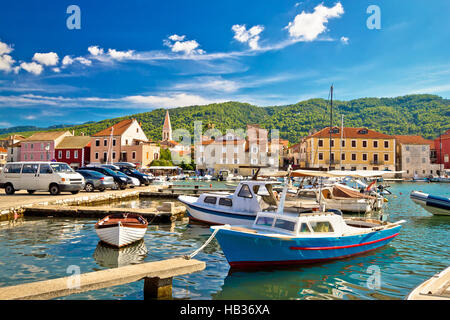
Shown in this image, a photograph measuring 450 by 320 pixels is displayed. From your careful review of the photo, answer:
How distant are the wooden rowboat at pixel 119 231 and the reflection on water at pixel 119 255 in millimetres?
240

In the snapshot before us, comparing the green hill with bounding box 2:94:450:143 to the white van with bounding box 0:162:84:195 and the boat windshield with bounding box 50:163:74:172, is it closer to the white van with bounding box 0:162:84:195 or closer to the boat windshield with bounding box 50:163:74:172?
the boat windshield with bounding box 50:163:74:172

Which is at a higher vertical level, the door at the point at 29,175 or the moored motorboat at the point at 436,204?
the door at the point at 29,175

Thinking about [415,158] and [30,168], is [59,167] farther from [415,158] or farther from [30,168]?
[415,158]

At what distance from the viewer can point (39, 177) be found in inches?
934

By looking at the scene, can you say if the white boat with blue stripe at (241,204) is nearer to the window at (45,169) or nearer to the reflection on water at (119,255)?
the reflection on water at (119,255)

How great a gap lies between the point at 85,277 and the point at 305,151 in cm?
7904

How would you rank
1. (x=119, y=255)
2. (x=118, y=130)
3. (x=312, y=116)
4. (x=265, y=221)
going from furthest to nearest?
(x=312, y=116) < (x=118, y=130) < (x=119, y=255) < (x=265, y=221)

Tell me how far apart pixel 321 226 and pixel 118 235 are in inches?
284

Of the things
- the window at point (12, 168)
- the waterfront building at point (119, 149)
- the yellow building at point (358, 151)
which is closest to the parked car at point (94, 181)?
the window at point (12, 168)

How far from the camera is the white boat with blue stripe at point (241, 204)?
51.5 ft

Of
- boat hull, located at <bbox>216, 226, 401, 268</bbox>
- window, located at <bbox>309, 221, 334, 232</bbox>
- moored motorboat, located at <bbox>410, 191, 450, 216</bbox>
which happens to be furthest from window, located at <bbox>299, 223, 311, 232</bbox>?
moored motorboat, located at <bbox>410, 191, 450, 216</bbox>

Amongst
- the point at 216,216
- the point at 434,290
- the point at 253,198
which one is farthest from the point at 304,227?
the point at 216,216
